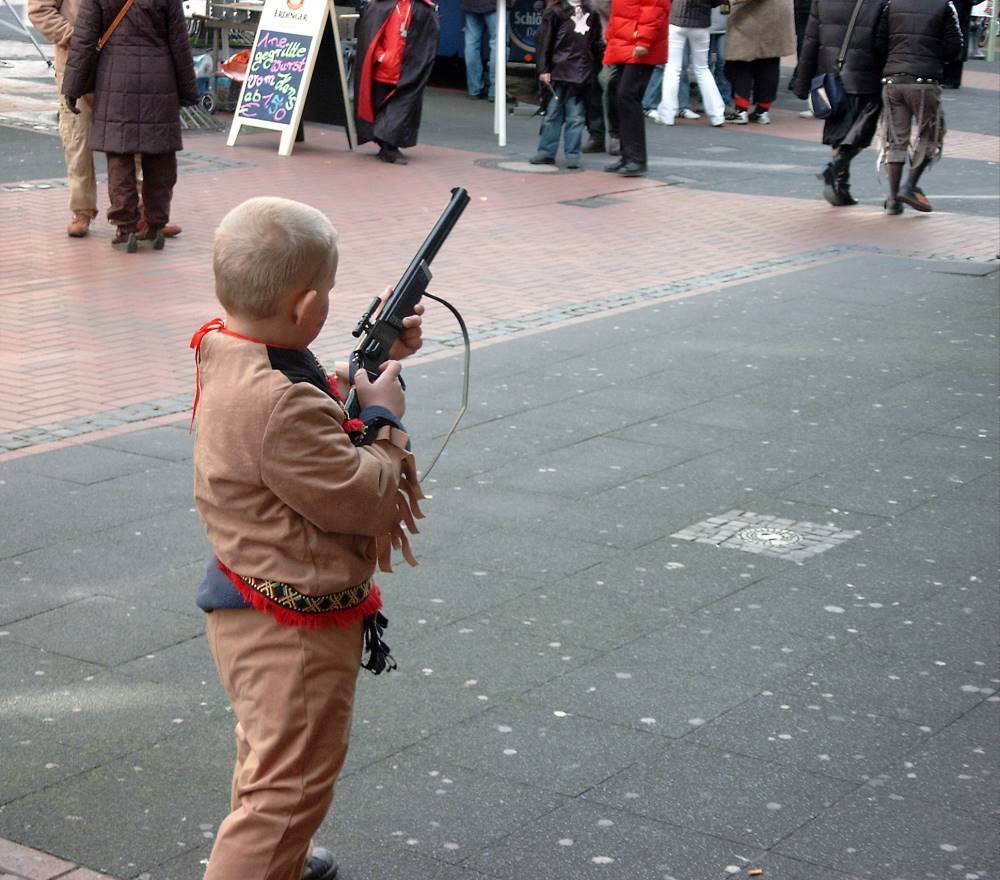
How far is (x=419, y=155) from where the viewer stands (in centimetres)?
1653

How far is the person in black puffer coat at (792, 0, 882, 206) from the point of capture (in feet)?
44.6

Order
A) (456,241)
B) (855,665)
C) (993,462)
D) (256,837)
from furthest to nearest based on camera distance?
(456,241) → (993,462) → (855,665) → (256,837)

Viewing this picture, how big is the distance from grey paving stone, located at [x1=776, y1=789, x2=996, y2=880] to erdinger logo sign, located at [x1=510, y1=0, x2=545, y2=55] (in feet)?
61.4

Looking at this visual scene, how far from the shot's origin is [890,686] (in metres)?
4.65

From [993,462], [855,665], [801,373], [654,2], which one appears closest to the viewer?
[855,665]

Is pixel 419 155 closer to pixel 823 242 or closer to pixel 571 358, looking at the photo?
pixel 823 242

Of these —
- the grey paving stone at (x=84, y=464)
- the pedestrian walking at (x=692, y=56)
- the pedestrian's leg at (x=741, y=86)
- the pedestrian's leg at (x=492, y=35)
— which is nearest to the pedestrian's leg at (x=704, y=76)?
the pedestrian walking at (x=692, y=56)

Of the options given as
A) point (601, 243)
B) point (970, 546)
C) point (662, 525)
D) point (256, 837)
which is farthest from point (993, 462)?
point (601, 243)

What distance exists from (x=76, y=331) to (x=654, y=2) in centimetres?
796

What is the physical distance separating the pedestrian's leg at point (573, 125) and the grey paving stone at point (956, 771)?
1192cm

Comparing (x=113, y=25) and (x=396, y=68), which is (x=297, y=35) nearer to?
(x=396, y=68)

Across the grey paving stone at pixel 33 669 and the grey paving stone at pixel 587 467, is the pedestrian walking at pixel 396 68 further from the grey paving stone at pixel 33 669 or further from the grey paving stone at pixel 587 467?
the grey paving stone at pixel 33 669

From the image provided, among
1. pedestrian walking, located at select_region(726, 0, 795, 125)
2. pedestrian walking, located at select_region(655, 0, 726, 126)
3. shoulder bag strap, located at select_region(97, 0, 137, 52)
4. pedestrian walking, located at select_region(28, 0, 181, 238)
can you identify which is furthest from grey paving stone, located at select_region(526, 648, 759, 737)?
pedestrian walking, located at select_region(726, 0, 795, 125)

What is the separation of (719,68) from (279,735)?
18882mm
